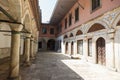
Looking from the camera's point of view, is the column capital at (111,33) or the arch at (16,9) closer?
the arch at (16,9)

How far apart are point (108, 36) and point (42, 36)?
84.1 ft

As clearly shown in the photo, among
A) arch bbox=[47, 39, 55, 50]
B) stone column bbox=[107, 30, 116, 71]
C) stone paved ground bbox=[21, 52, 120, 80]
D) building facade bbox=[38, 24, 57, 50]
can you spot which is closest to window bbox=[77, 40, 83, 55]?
stone paved ground bbox=[21, 52, 120, 80]

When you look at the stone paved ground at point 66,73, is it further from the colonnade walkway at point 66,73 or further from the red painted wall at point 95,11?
the red painted wall at point 95,11

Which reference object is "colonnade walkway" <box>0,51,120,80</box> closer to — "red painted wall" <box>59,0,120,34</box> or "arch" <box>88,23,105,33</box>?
"arch" <box>88,23,105,33</box>

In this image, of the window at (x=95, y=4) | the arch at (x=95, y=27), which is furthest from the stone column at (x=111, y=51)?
the window at (x=95, y=4)

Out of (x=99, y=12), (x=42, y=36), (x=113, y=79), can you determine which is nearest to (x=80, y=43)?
(x=99, y=12)

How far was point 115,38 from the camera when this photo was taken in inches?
312

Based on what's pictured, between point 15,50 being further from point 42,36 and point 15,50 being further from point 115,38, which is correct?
point 42,36

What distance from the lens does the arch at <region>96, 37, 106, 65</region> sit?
984cm

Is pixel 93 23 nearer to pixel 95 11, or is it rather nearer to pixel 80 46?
pixel 95 11

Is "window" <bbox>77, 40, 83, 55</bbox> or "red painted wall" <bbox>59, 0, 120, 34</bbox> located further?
"window" <bbox>77, 40, 83, 55</bbox>

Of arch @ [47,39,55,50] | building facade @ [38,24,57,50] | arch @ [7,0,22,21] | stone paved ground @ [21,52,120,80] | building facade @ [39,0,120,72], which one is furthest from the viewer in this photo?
arch @ [47,39,55,50]

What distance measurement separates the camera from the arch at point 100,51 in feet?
32.3

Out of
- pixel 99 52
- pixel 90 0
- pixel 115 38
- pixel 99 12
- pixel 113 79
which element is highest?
pixel 90 0
